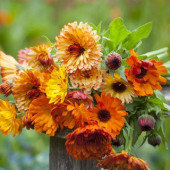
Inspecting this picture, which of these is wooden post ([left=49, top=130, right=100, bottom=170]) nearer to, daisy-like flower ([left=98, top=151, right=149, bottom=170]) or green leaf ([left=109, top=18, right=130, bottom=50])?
daisy-like flower ([left=98, top=151, right=149, bottom=170])

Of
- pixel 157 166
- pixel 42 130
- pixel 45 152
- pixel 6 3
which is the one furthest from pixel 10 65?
pixel 6 3

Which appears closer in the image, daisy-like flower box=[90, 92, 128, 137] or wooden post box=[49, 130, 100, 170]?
daisy-like flower box=[90, 92, 128, 137]

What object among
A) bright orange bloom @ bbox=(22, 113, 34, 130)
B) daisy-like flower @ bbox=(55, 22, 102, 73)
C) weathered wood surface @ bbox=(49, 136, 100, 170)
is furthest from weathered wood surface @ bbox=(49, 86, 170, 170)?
daisy-like flower @ bbox=(55, 22, 102, 73)

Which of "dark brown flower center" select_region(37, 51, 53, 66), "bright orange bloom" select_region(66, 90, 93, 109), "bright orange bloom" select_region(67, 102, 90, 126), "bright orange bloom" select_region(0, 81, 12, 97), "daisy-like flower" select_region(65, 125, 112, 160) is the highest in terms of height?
"dark brown flower center" select_region(37, 51, 53, 66)

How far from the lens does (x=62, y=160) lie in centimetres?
118

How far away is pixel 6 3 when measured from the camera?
16.2 ft

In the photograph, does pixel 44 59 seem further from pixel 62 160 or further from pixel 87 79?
pixel 62 160

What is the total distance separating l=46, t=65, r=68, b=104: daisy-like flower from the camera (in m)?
0.97

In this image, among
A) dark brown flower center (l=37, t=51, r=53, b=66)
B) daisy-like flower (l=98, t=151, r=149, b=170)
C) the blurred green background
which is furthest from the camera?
the blurred green background

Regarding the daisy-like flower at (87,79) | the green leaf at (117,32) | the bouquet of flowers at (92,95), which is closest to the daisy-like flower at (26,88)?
the bouquet of flowers at (92,95)

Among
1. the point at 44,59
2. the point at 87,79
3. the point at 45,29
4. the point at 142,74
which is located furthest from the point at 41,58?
the point at 45,29

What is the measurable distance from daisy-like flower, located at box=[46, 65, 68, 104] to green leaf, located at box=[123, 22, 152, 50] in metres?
0.21

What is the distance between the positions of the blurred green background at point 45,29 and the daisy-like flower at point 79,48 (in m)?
0.29

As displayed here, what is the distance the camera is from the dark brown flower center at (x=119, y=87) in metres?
1.03
